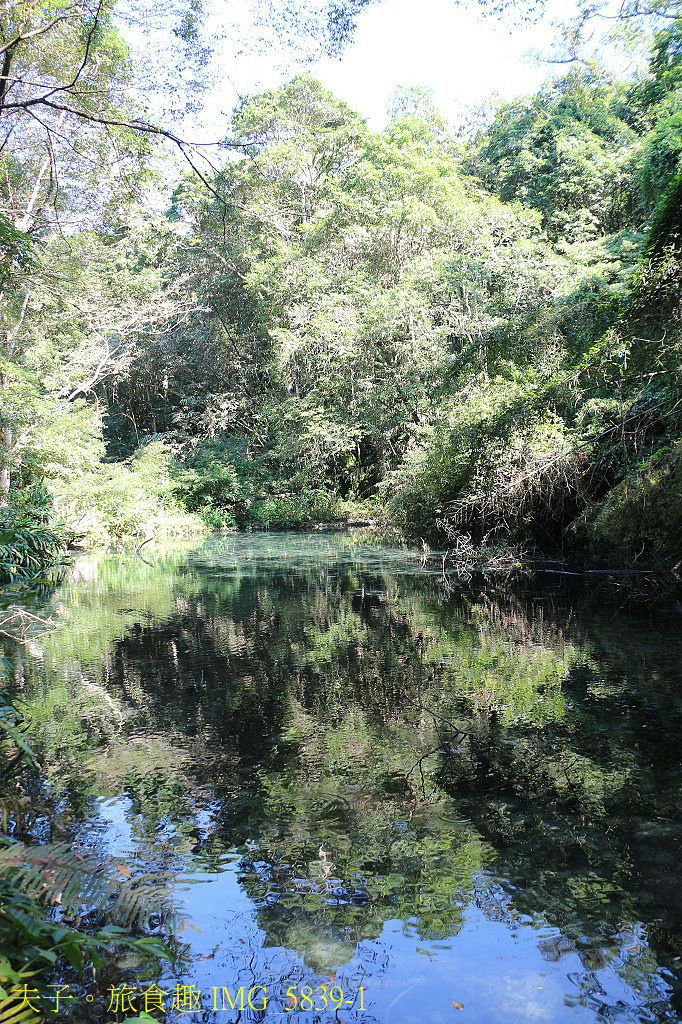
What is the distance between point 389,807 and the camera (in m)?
3.18

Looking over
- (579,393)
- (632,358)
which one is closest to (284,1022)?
(632,358)

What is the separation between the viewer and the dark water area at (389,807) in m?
2.14

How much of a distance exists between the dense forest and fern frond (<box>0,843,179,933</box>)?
3.81 m

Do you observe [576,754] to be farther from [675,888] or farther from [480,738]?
[675,888]

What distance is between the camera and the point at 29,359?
1691cm

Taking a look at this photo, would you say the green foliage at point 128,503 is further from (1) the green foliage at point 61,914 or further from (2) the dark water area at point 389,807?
(1) the green foliage at point 61,914

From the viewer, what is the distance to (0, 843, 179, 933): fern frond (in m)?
2.07

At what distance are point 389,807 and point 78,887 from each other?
148 cm

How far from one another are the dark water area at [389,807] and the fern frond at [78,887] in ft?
0.55

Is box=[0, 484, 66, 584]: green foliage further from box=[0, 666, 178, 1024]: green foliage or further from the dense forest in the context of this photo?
box=[0, 666, 178, 1024]: green foliage

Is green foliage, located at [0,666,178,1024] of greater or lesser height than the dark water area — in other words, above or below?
above

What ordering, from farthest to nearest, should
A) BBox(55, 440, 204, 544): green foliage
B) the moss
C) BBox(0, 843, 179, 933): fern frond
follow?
BBox(55, 440, 204, 544): green foliage → the moss → BBox(0, 843, 179, 933): fern frond

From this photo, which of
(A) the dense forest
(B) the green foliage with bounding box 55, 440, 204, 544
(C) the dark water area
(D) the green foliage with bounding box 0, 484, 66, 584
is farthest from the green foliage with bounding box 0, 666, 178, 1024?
(B) the green foliage with bounding box 55, 440, 204, 544

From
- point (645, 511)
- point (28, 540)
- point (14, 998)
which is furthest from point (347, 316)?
point (14, 998)
